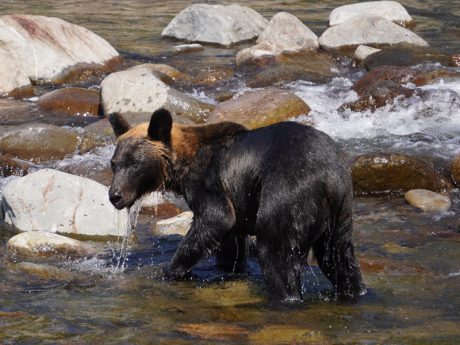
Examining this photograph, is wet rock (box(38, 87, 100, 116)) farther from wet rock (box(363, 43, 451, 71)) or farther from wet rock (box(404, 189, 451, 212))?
wet rock (box(404, 189, 451, 212))

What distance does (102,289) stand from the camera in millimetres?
7895

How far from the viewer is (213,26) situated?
2120cm

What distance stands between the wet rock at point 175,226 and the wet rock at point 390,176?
97.7 inches

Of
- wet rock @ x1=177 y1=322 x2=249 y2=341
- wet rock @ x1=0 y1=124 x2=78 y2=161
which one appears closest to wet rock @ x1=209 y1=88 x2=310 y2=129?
wet rock @ x1=0 y1=124 x2=78 y2=161

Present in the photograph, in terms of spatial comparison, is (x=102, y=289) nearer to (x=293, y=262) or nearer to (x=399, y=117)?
(x=293, y=262)

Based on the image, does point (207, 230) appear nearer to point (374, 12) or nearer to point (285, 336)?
point (285, 336)

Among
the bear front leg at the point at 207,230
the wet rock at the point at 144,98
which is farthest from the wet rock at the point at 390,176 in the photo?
the bear front leg at the point at 207,230

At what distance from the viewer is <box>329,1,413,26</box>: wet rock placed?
2264 centimetres

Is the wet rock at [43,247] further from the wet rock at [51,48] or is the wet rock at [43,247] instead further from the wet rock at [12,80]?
the wet rock at [51,48]

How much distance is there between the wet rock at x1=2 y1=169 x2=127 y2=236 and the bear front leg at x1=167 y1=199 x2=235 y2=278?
217 cm

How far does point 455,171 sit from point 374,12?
39.5 feet

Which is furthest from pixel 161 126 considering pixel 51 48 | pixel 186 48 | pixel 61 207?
pixel 186 48

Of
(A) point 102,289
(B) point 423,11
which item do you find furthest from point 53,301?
(B) point 423,11

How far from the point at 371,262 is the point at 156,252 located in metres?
2.15
